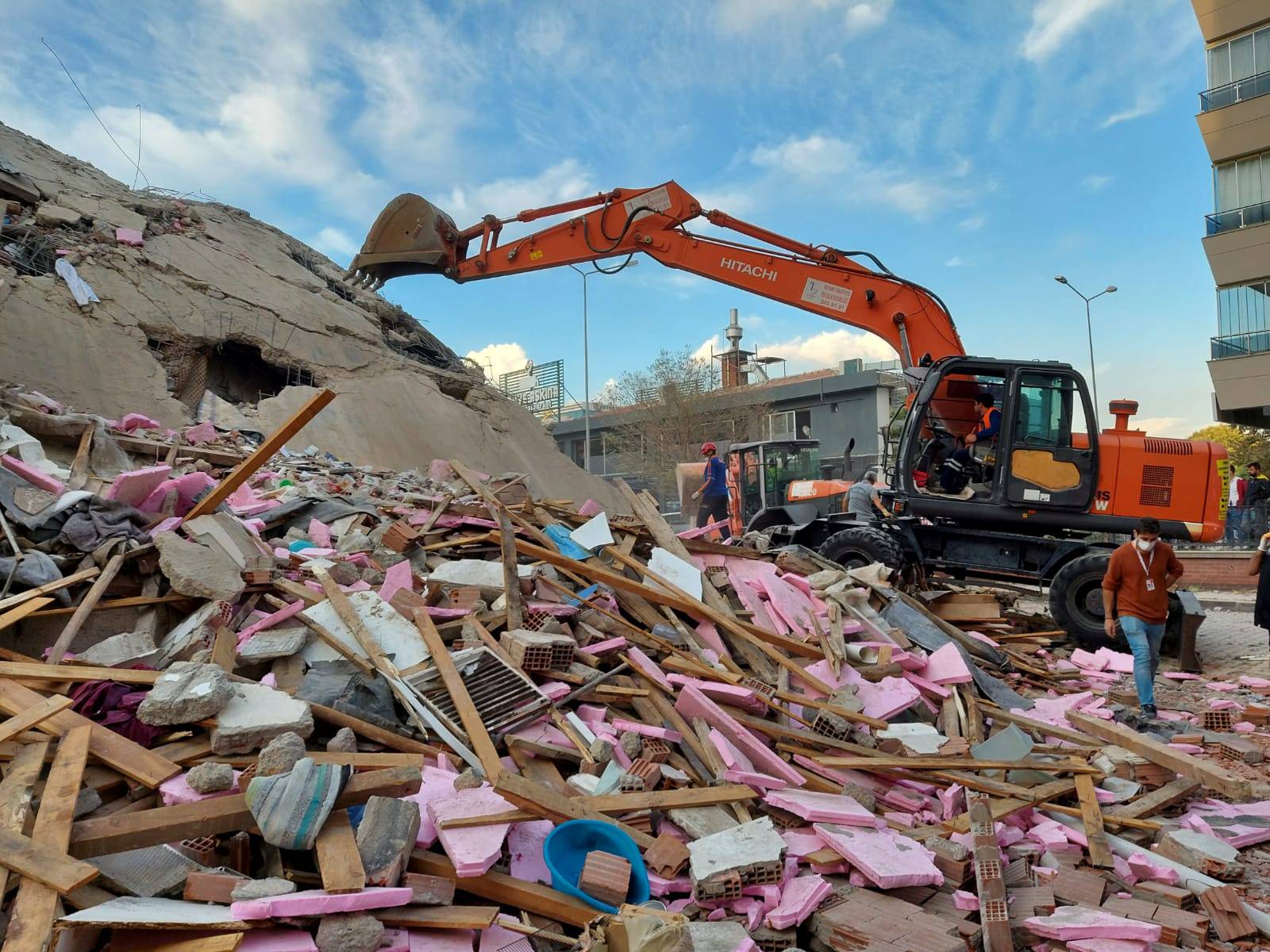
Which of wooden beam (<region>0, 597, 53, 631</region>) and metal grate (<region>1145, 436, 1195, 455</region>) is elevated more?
metal grate (<region>1145, 436, 1195, 455</region>)

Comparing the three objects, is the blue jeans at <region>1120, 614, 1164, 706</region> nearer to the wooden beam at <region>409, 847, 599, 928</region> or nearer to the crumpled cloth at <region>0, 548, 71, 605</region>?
the wooden beam at <region>409, 847, 599, 928</region>

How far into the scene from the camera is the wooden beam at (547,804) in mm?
3307

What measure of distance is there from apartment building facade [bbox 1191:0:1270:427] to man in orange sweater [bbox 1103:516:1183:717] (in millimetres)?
19686

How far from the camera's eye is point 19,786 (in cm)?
303

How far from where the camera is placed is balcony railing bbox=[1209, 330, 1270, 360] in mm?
21453

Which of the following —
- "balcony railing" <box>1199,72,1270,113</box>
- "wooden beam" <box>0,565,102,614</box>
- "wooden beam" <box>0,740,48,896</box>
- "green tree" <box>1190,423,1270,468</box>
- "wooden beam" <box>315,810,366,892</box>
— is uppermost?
"balcony railing" <box>1199,72,1270,113</box>

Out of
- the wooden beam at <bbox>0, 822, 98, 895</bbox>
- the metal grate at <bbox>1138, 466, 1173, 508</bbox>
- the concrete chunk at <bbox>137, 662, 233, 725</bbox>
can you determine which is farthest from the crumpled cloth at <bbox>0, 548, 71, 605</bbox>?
the metal grate at <bbox>1138, 466, 1173, 508</bbox>

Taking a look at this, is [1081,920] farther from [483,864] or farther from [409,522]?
[409,522]

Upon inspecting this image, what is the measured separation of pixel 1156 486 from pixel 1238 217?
63.9ft

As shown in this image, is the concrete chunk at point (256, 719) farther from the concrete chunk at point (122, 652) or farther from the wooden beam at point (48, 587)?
the wooden beam at point (48, 587)

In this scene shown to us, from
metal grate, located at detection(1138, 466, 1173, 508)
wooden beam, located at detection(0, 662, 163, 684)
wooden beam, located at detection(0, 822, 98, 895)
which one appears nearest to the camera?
wooden beam, located at detection(0, 822, 98, 895)

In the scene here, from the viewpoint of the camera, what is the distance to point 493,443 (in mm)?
16594

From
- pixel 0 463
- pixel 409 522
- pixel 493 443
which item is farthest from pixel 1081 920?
pixel 493 443

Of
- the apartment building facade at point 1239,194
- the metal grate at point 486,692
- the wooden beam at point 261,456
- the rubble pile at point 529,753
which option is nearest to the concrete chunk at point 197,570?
the rubble pile at point 529,753
